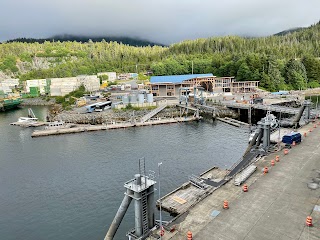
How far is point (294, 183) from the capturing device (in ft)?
87.8

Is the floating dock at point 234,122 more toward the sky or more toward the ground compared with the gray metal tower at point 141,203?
more toward the ground

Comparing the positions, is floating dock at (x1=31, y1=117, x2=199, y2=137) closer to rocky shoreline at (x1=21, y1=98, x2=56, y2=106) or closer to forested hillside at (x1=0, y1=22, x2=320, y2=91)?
forested hillside at (x1=0, y1=22, x2=320, y2=91)

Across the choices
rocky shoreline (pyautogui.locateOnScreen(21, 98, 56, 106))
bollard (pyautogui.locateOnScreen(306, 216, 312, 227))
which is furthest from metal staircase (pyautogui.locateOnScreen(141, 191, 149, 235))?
rocky shoreline (pyautogui.locateOnScreen(21, 98, 56, 106))

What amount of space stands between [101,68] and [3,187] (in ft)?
500

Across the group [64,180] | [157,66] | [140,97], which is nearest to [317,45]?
[157,66]

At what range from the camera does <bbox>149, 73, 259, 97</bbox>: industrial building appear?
99.3m

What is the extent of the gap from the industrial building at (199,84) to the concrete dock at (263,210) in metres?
71.3

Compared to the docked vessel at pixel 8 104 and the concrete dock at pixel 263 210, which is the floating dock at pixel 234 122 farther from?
the docked vessel at pixel 8 104

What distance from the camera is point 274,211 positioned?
2191 centimetres

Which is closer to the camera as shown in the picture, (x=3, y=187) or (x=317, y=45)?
(x=3, y=187)

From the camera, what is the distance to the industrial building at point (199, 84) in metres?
99.3

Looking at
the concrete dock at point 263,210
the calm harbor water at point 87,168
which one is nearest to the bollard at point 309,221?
the concrete dock at point 263,210

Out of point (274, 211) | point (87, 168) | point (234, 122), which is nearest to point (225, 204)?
point (274, 211)

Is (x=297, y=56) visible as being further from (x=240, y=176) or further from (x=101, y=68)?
(x=240, y=176)
